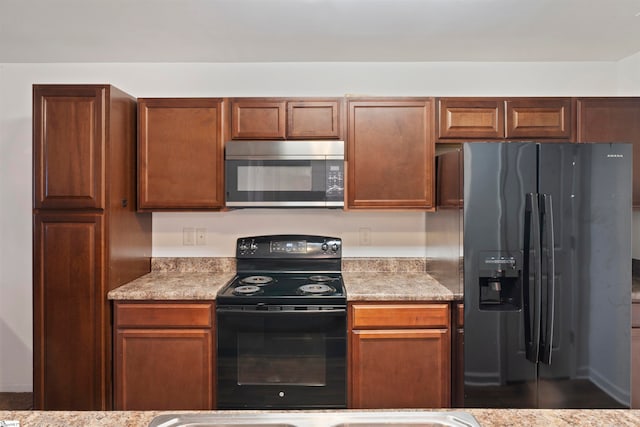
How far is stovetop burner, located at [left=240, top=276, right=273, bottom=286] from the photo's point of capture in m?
2.85

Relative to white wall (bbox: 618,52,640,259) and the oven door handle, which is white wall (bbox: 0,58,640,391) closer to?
white wall (bbox: 618,52,640,259)

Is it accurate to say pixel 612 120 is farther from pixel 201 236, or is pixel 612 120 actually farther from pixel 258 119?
pixel 201 236

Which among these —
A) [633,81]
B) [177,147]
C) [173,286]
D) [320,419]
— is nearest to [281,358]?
[173,286]

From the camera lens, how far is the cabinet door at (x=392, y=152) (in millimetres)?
2783

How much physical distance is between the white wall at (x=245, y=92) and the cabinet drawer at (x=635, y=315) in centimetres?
126

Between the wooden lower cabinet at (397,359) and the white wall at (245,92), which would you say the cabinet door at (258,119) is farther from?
the wooden lower cabinet at (397,359)

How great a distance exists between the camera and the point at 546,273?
230cm

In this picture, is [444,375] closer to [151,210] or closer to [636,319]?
Result: [636,319]

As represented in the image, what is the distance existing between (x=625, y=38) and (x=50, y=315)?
376 cm

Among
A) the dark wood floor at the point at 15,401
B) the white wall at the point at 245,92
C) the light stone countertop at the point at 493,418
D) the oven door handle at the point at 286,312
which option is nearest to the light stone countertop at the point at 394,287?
the oven door handle at the point at 286,312

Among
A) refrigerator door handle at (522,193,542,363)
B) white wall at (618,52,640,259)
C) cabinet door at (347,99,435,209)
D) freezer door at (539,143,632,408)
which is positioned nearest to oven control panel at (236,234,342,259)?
cabinet door at (347,99,435,209)

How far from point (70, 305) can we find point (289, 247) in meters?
1.38

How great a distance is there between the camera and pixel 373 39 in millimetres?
2701

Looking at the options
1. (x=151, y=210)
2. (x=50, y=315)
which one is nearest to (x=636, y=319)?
(x=151, y=210)
